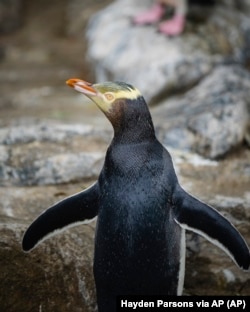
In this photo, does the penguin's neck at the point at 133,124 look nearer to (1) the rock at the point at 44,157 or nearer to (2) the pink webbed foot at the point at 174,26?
(1) the rock at the point at 44,157

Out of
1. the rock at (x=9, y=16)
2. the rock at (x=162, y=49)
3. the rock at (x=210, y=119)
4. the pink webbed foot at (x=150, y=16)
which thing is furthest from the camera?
the rock at (x=9, y=16)

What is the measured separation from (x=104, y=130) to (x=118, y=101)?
5.25 feet

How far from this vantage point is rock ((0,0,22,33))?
300 inches

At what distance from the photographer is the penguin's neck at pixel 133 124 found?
6.82ft

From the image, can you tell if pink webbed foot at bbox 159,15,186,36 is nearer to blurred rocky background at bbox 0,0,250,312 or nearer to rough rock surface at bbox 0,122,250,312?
blurred rocky background at bbox 0,0,250,312

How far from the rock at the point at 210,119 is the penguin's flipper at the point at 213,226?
54.9 inches

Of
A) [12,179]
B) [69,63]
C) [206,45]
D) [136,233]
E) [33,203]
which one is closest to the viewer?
[136,233]

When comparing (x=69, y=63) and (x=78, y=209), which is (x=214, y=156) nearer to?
(x=78, y=209)

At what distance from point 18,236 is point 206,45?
297 centimetres

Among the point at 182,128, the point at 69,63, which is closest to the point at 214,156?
the point at 182,128

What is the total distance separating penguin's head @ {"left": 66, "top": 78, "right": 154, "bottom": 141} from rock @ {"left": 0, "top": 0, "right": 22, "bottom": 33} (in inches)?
230

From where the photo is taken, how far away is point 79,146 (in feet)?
11.2

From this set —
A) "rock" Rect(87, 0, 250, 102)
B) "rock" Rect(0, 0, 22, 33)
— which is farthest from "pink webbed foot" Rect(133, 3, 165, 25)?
"rock" Rect(0, 0, 22, 33)
